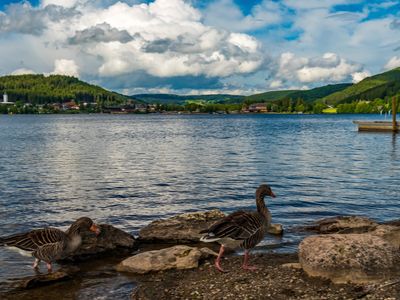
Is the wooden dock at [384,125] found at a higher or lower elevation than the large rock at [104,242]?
higher

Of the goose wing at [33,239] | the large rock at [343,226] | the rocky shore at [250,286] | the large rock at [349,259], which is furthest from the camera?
the large rock at [343,226]

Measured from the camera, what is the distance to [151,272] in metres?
14.4

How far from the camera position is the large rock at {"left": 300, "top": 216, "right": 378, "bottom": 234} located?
731 inches

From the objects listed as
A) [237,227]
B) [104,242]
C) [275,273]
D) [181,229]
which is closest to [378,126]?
[181,229]

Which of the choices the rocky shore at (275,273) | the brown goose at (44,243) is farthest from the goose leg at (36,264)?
the rocky shore at (275,273)

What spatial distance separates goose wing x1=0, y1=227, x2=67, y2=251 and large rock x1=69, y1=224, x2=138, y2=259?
2.23 meters

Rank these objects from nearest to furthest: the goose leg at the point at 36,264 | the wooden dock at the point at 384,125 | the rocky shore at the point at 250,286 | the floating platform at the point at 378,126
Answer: the rocky shore at the point at 250,286
the goose leg at the point at 36,264
the wooden dock at the point at 384,125
the floating platform at the point at 378,126

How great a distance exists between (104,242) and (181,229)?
130 inches

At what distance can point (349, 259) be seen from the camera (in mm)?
12242

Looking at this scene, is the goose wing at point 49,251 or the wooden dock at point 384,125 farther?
the wooden dock at point 384,125

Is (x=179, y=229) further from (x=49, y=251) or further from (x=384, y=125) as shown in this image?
(x=384, y=125)

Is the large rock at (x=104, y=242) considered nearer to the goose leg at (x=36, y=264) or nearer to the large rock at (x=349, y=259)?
the goose leg at (x=36, y=264)

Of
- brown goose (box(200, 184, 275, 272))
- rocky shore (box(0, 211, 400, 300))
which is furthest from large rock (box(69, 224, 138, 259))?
brown goose (box(200, 184, 275, 272))

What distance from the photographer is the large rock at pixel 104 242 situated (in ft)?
55.1
